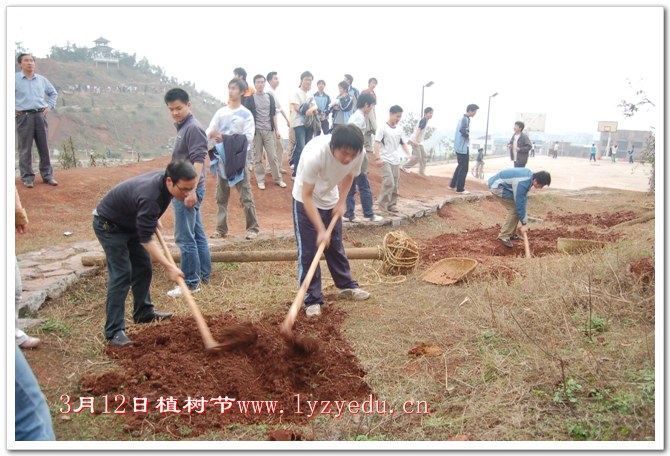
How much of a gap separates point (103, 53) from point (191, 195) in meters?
44.5

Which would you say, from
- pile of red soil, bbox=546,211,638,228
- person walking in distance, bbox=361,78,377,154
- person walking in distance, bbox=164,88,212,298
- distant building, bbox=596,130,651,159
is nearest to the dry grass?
person walking in distance, bbox=164,88,212,298

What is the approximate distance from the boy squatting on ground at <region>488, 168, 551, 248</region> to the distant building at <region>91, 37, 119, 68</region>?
134 ft

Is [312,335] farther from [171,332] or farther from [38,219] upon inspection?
[38,219]

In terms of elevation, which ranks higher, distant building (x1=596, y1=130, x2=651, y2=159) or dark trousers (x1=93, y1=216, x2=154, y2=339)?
dark trousers (x1=93, y1=216, x2=154, y2=339)

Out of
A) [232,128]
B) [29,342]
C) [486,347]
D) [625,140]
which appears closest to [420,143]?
[232,128]

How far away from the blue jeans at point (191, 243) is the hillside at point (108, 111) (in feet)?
79.0

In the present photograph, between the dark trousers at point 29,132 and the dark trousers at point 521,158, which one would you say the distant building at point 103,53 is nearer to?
the dark trousers at point 29,132

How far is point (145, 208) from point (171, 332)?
960 millimetres

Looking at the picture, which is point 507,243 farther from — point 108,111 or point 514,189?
point 108,111

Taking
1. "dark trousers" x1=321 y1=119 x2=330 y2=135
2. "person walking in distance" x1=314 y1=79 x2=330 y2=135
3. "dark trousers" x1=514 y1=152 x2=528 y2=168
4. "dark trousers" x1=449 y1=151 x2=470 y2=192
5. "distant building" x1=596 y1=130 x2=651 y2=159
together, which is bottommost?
"distant building" x1=596 y1=130 x2=651 y2=159

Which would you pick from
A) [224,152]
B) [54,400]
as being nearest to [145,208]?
[54,400]

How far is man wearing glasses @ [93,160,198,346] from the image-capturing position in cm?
344

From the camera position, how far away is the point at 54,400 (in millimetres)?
3033

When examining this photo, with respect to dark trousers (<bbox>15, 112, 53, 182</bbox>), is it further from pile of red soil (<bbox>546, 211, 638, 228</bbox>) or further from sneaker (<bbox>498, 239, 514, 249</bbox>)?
pile of red soil (<bbox>546, 211, 638, 228</bbox>)
